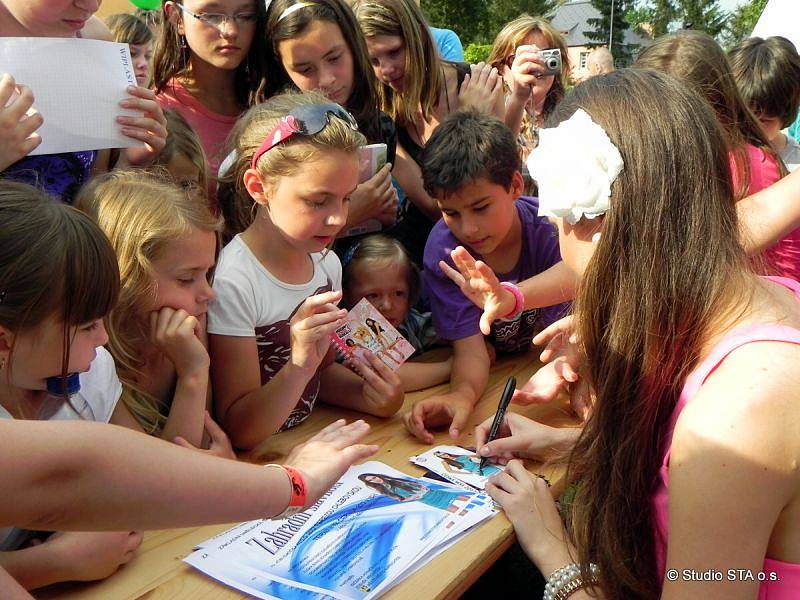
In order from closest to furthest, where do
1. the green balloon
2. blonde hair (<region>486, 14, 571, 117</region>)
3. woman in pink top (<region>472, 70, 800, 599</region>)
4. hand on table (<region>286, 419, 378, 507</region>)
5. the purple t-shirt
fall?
woman in pink top (<region>472, 70, 800, 599</region>), hand on table (<region>286, 419, 378, 507</region>), the purple t-shirt, the green balloon, blonde hair (<region>486, 14, 571, 117</region>)

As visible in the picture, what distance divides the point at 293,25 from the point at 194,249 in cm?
119

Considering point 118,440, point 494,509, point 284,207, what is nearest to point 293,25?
point 284,207

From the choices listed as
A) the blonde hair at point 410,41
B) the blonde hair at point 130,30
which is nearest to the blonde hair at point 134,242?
the blonde hair at point 410,41

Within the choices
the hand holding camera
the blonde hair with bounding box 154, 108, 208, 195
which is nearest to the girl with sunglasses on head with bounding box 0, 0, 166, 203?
the blonde hair with bounding box 154, 108, 208, 195

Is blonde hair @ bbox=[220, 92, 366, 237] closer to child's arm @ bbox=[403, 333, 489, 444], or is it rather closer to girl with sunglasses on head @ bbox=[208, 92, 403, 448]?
girl with sunglasses on head @ bbox=[208, 92, 403, 448]

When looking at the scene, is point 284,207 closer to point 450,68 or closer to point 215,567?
point 215,567

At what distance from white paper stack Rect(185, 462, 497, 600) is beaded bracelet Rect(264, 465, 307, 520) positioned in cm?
Result: 26

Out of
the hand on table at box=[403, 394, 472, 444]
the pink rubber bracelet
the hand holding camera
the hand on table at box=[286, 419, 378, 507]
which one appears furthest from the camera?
the hand holding camera

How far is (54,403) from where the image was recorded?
5.07ft

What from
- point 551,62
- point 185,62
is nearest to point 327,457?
point 185,62

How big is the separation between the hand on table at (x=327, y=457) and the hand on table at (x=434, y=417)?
1.67 feet

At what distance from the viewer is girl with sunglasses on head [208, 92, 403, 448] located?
2.00 metres

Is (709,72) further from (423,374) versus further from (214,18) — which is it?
(214,18)

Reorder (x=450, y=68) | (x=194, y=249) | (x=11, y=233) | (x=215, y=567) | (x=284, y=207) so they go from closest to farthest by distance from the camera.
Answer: (x=11, y=233)
(x=215, y=567)
(x=194, y=249)
(x=284, y=207)
(x=450, y=68)
